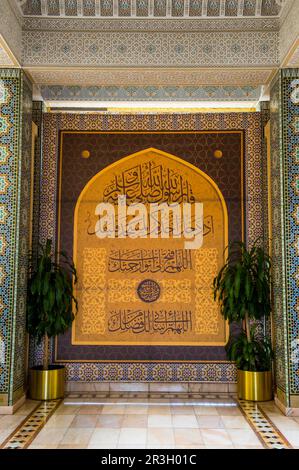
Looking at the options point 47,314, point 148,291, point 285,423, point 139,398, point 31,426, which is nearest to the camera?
point 31,426

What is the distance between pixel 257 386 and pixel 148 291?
1.48 metres

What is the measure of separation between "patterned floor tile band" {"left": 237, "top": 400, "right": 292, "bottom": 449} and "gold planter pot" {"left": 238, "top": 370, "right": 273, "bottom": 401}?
3.0 inches

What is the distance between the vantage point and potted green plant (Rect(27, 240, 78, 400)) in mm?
4945

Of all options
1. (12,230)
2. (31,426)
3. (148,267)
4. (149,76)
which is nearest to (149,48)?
(149,76)

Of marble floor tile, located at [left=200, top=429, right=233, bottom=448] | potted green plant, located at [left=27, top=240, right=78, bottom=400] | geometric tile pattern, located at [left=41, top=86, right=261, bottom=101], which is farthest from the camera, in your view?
geometric tile pattern, located at [left=41, top=86, right=261, bottom=101]

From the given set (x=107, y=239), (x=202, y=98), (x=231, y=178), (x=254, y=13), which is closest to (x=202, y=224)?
(x=231, y=178)

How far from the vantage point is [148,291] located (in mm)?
5504

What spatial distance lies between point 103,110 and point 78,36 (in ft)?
3.66

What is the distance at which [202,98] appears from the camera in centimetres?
563

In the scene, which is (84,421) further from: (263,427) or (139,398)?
(263,427)

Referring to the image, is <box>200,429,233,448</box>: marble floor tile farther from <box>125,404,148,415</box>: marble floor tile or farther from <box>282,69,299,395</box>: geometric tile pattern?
<box>282,69,299,395</box>: geometric tile pattern

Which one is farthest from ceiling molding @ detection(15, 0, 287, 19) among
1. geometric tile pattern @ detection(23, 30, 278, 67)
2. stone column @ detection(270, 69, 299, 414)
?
stone column @ detection(270, 69, 299, 414)

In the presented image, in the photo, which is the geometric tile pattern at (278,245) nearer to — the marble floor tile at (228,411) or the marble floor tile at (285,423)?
the marble floor tile at (285,423)

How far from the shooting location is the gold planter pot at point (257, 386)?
16.3 ft
